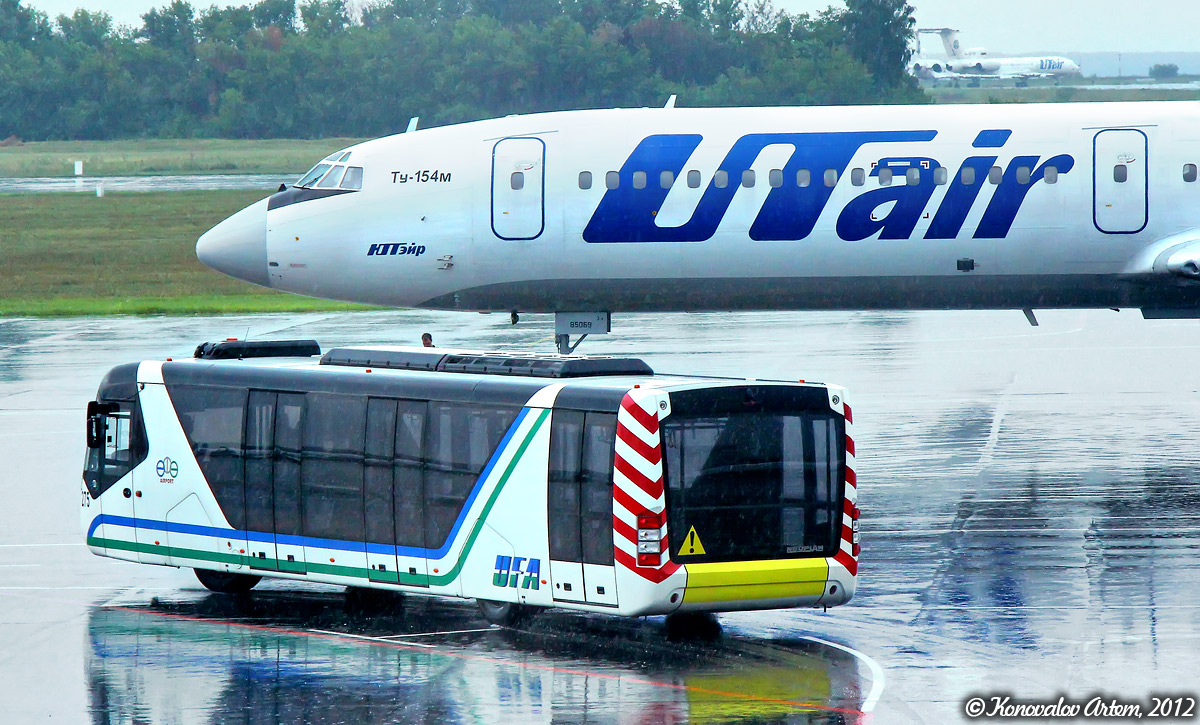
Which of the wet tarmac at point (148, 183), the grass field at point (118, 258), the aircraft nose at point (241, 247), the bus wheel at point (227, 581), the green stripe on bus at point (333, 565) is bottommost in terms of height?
the grass field at point (118, 258)

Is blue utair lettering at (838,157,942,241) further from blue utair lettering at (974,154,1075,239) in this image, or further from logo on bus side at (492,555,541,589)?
logo on bus side at (492,555,541,589)

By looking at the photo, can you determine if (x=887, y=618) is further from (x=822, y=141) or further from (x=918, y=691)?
(x=822, y=141)

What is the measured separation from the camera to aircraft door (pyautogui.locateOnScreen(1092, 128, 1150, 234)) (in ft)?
90.4

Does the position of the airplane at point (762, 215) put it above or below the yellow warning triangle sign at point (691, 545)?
above

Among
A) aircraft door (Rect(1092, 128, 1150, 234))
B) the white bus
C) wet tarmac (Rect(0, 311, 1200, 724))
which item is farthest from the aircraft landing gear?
the white bus

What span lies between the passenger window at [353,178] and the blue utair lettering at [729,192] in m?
4.16

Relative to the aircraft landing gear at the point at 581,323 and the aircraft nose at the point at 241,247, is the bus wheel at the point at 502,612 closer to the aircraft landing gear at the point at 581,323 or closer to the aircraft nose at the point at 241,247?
the aircraft landing gear at the point at 581,323

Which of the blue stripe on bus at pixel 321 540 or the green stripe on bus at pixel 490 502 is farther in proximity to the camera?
the blue stripe on bus at pixel 321 540

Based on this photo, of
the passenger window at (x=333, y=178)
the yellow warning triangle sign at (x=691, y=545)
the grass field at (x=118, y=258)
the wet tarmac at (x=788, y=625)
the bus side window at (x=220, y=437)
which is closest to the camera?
the wet tarmac at (x=788, y=625)

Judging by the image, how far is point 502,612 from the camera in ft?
53.3

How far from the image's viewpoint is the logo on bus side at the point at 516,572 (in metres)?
15.6

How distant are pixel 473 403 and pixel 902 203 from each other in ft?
43.0

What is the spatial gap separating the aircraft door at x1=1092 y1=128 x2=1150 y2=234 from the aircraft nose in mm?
14182

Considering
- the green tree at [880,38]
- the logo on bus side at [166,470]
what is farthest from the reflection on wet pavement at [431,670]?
the green tree at [880,38]
